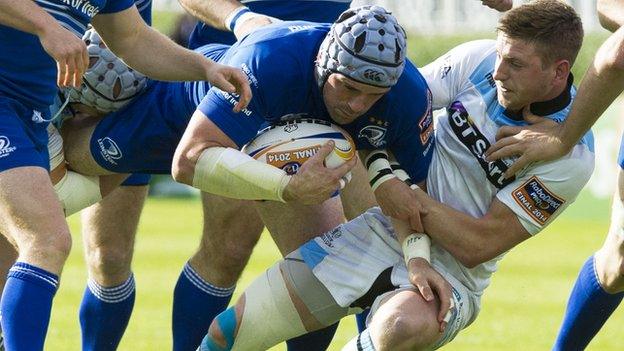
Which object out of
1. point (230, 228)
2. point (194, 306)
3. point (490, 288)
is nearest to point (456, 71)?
point (230, 228)

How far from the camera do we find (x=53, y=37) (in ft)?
16.0

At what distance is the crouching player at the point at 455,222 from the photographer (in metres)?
5.49

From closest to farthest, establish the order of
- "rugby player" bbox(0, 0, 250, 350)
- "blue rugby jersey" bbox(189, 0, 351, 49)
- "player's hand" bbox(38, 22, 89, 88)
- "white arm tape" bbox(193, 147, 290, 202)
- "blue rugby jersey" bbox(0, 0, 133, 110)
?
"player's hand" bbox(38, 22, 89, 88), "rugby player" bbox(0, 0, 250, 350), "blue rugby jersey" bbox(0, 0, 133, 110), "white arm tape" bbox(193, 147, 290, 202), "blue rugby jersey" bbox(189, 0, 351, 49)

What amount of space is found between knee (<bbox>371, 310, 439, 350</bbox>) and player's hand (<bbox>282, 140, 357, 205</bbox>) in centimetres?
56

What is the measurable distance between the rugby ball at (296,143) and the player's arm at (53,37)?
1.00m

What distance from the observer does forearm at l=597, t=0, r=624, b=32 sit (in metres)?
5.83

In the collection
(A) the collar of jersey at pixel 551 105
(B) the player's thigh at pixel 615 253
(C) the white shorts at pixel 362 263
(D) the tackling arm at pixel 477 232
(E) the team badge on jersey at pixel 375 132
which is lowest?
(B) the player's thigh at pixel 615 253

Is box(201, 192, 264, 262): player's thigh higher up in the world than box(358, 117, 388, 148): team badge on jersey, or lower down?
lower down

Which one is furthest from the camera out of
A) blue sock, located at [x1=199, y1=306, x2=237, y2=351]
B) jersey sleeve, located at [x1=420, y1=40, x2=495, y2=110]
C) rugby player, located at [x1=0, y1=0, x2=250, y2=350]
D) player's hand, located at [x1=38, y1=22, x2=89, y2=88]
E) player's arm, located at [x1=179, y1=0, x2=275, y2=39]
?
player's arm, located at [x1=179, y1=0, x2=275, y2=39]

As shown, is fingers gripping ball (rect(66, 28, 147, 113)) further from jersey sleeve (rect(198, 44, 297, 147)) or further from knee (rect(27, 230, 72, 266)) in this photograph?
knee (rect(27, 230, 72, 266))

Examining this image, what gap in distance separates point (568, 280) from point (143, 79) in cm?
739

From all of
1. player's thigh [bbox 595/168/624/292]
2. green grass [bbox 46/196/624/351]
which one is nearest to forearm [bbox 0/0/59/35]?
player's thigh [bbox 595/168/624/292]

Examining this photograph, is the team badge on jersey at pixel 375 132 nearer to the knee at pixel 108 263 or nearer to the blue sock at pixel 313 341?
the blue sock at pixel 313 341

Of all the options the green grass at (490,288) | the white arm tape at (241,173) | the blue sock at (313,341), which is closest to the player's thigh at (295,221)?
the blue sock at (313,341)
